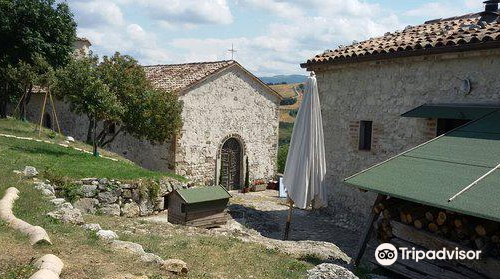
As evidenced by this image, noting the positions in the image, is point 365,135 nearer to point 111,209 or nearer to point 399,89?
point 399,89

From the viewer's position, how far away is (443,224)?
636 centimetres

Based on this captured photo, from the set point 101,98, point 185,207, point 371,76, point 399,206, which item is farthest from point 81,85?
point 399,206

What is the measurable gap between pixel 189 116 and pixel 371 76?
1064 cm

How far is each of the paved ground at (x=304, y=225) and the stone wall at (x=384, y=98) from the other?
490 mm

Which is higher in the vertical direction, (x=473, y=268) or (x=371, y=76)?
(x=371, y=76)

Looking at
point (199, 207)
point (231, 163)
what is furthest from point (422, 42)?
point (231, 163)

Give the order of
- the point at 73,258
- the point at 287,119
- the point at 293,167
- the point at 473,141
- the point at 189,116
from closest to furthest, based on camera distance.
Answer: the point at 73,258
the point at 473,141
the point at 293,167
the point at 189,116
the point at 287,119

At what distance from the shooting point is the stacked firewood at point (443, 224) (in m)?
5.71

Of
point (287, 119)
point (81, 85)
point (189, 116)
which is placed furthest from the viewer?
point (287, 119)

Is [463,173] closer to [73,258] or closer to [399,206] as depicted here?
[399,206]

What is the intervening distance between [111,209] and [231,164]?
33.7ft

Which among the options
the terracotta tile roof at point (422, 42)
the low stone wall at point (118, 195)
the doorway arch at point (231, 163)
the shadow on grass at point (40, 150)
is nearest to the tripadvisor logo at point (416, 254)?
the terracotta tile roof at point (422, 42)

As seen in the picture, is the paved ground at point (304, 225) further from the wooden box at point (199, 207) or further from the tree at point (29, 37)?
the tree at point (29, 37)

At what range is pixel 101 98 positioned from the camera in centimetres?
1392
